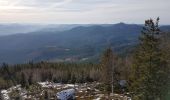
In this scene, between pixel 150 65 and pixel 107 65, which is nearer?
pixel 150 65

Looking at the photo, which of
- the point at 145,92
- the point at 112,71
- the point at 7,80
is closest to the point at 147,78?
the point at 145,92

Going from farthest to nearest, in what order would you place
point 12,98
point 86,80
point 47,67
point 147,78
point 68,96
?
1. point 47,67
2. point 86,80
3. point 68,96
4. point 12,98
5. point 147,78

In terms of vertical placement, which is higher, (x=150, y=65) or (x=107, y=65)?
(x=150, y=65)

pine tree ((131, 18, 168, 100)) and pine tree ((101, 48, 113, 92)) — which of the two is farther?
pine tree ((101, 48, 113, 92))

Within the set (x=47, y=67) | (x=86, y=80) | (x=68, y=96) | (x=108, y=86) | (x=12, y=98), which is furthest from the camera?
(x=47, y=67)

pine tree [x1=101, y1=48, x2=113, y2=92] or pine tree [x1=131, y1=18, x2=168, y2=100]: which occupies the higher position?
pine tree [x1=131, y1=18, x2=168, y2=100]

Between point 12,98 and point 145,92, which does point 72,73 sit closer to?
point 12,98

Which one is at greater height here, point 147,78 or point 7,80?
point 147,78

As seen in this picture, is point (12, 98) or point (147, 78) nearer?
point (147, 78)
